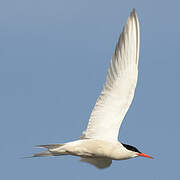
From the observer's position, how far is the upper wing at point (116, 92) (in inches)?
448

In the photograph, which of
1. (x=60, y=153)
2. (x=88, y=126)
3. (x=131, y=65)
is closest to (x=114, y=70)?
(x=131, y=65)

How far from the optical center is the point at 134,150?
11.5 metres

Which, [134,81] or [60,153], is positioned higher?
[134,81]

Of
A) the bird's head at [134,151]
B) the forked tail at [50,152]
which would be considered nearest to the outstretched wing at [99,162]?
the bird's head at [134,151]

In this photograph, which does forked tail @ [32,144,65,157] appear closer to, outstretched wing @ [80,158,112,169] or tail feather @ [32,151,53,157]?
tail feather @ [32,151,53,157]

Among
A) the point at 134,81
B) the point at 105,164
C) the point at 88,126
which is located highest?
the point at 134,81

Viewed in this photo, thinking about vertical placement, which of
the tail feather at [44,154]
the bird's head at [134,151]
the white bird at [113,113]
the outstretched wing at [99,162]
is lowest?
the outstretched wing at [99,162]

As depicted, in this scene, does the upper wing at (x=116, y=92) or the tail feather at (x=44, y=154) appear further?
the upper wing at (x=116, y=92)

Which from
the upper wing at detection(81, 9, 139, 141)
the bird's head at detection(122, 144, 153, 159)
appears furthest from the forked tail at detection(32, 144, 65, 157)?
the bird's head at detection(122, 144, 153, 159)

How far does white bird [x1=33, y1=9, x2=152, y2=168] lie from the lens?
11141mm

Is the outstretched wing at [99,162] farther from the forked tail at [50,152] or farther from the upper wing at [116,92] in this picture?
the forked tail at [50,152]

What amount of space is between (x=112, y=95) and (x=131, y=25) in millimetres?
1426

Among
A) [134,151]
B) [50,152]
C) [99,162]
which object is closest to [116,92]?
[134,151]

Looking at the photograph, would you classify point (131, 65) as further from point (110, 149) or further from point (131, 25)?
point (110, 149)
